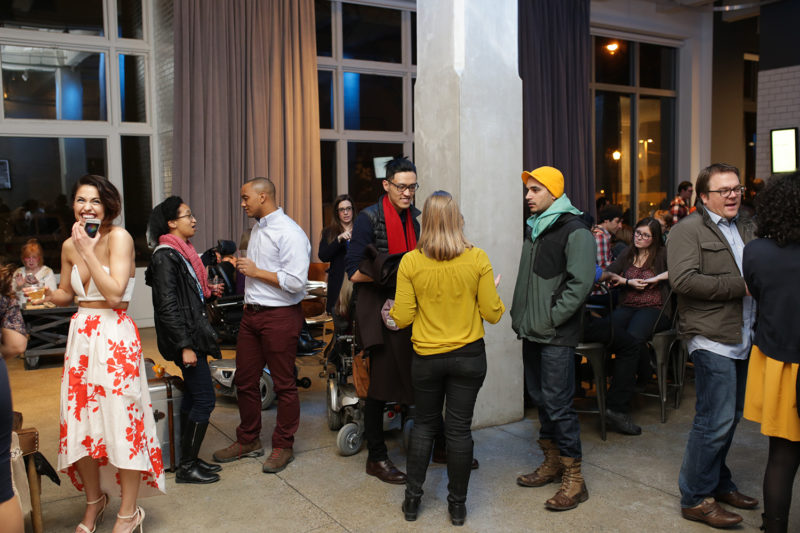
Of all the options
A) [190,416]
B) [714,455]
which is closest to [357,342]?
[190,416]

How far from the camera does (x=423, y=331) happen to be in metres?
2.94

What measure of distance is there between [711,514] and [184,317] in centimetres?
260

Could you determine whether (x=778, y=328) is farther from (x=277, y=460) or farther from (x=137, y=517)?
(x=137, y=517)

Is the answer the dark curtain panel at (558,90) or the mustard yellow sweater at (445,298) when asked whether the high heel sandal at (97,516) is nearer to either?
the mustard yellow sweater at (445,298)

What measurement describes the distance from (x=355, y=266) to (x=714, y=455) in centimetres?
187

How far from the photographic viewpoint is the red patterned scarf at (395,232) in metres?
3.46

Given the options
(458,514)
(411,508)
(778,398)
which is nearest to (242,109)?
(411,508)

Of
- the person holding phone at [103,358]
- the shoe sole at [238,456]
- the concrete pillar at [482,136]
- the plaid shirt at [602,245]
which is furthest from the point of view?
the plaid shirt at [602,245]

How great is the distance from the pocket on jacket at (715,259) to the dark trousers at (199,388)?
96.4 inches

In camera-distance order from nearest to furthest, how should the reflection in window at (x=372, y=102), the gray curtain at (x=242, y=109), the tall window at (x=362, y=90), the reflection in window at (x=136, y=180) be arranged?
the gray curtain at (x=242, y=109) < the reflection in window at (x=136, y=180) < the tall window at (x=362, y=90) < the reflection in window at (x=372, y=102)

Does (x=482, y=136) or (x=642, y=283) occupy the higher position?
(x=482, y=136)

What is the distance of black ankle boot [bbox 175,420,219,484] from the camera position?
3518mm

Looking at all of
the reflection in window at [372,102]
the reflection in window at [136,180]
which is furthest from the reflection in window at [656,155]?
the reflection in window at [136,180]

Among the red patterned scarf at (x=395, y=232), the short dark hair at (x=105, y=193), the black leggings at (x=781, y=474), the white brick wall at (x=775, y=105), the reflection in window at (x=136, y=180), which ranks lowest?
the black leggings at (x=781, y=474)
